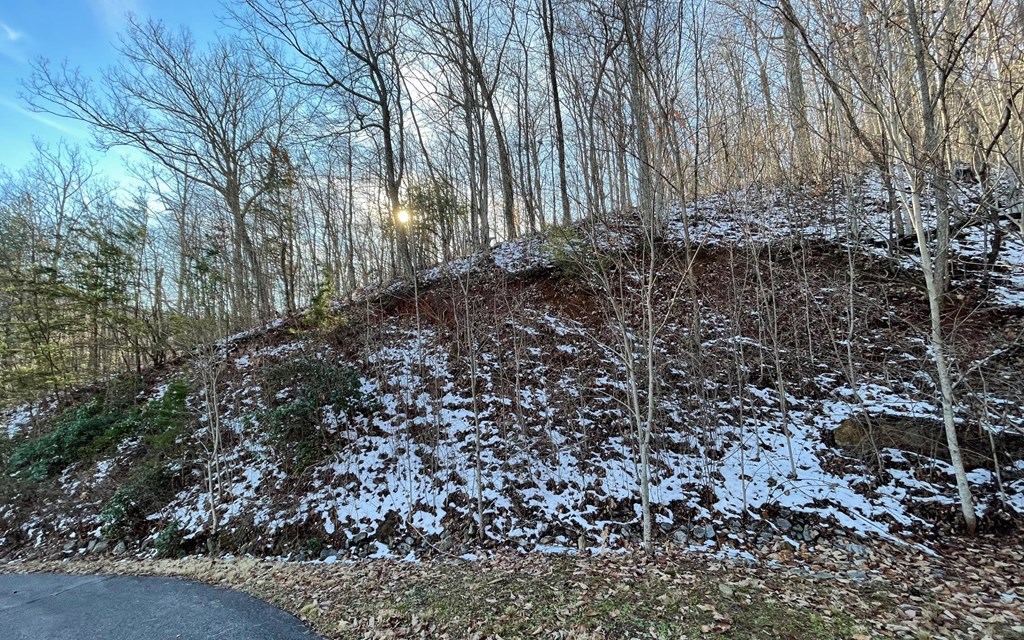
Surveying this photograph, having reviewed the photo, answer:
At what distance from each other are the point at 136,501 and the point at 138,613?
11.0 feet

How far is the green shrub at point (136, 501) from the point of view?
6176 millimetres

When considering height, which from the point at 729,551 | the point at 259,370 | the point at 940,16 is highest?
the point at 940,16

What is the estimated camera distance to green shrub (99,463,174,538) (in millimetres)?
6176

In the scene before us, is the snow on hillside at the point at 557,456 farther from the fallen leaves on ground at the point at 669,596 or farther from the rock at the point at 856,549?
the fallen leaves on ground at the point at 669,596

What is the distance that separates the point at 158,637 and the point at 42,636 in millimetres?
1258

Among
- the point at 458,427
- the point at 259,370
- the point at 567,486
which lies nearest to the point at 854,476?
the point at 567,486

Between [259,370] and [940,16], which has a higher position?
[940,16]

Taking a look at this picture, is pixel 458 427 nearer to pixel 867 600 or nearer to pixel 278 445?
pixel 278 445

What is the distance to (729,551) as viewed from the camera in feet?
14.0

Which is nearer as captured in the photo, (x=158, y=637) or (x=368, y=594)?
(x=158, y=637)

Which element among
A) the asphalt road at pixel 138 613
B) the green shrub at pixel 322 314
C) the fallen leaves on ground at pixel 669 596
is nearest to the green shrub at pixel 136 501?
the asphalt road at pixel 138 613

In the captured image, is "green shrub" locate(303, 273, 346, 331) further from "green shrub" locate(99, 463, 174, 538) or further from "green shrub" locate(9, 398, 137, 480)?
"green shrub" locate(9, 398, 137, 480)

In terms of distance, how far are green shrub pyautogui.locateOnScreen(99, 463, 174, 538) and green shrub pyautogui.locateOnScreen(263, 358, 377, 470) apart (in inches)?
69.2

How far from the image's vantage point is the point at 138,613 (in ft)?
13.1
